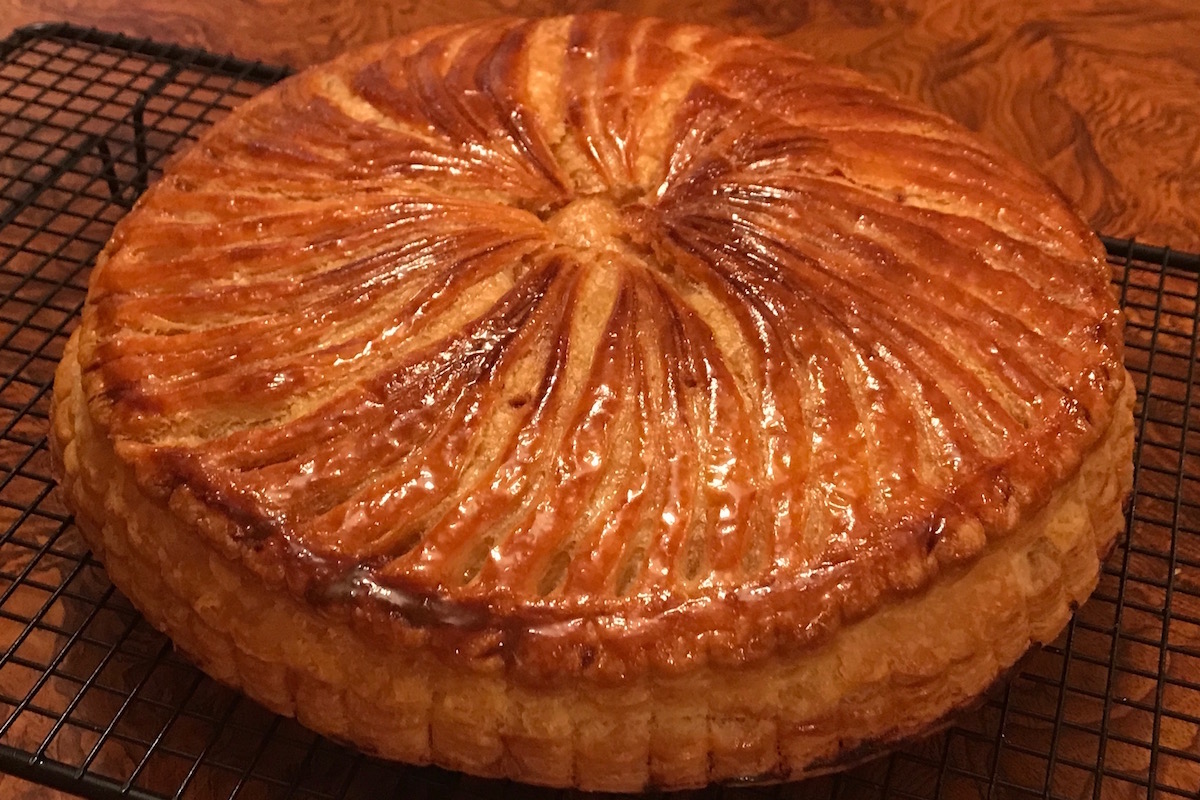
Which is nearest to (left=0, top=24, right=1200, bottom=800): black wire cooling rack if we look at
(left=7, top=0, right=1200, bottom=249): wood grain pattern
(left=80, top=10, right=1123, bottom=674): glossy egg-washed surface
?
(left=80, top=10, right=1123, bottom=674): glossy egg-washed surface

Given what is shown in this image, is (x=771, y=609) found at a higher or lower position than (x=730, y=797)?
higher

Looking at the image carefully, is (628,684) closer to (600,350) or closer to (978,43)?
(600,350)

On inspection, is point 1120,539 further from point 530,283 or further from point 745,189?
point 530,283

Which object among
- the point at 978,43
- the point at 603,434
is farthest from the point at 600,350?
the point at 978,43

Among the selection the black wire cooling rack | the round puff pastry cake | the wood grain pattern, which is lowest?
the black wire cooling rack

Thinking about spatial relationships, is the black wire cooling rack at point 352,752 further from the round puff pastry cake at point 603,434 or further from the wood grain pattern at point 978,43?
the wood grain pattern at point 978,43

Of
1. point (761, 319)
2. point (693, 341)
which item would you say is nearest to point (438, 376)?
point (693, 341)

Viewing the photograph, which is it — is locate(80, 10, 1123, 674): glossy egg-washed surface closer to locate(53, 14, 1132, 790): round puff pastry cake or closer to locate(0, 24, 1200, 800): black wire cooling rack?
locate(53, 14, 1132, 790): round puff pastry cake
